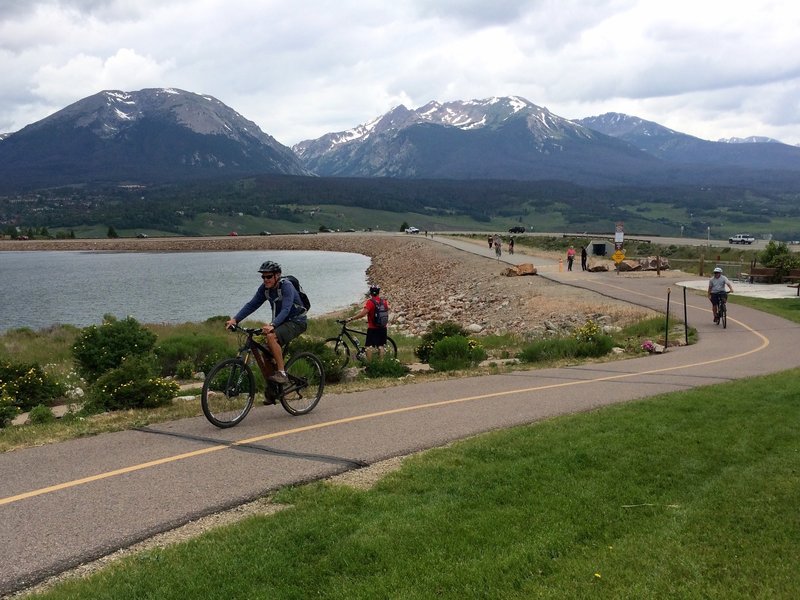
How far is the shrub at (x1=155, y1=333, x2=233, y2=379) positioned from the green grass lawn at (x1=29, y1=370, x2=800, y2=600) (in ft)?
41.6

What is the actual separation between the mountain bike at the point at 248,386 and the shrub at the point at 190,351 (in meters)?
8.75

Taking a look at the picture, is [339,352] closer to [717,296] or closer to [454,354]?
[454,354]

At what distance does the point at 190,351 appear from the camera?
20.1 meters

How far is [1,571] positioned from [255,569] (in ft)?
5.67

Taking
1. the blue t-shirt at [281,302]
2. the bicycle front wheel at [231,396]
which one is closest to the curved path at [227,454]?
the bicycle front wheel at [231,396]

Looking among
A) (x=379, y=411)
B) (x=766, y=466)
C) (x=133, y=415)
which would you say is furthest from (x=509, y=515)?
(x=133, y=415)

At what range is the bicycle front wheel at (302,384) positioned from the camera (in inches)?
356

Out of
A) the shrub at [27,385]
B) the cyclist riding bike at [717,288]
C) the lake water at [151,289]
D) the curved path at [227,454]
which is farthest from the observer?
the lake water at [151,289]

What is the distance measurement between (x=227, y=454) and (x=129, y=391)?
161 inches

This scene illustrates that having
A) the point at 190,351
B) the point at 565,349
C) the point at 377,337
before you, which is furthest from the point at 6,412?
the point at 565,349

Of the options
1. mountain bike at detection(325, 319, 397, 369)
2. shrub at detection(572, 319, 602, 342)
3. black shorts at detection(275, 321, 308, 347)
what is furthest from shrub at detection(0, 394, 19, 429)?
shrub at detection(572, 319, 602, 342)

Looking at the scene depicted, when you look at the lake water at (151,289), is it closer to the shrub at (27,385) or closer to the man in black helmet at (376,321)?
the man in black helmet at (376,321)

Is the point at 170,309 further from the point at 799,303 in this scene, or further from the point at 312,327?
the point at 799,303

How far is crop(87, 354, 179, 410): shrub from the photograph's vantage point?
1041cm
